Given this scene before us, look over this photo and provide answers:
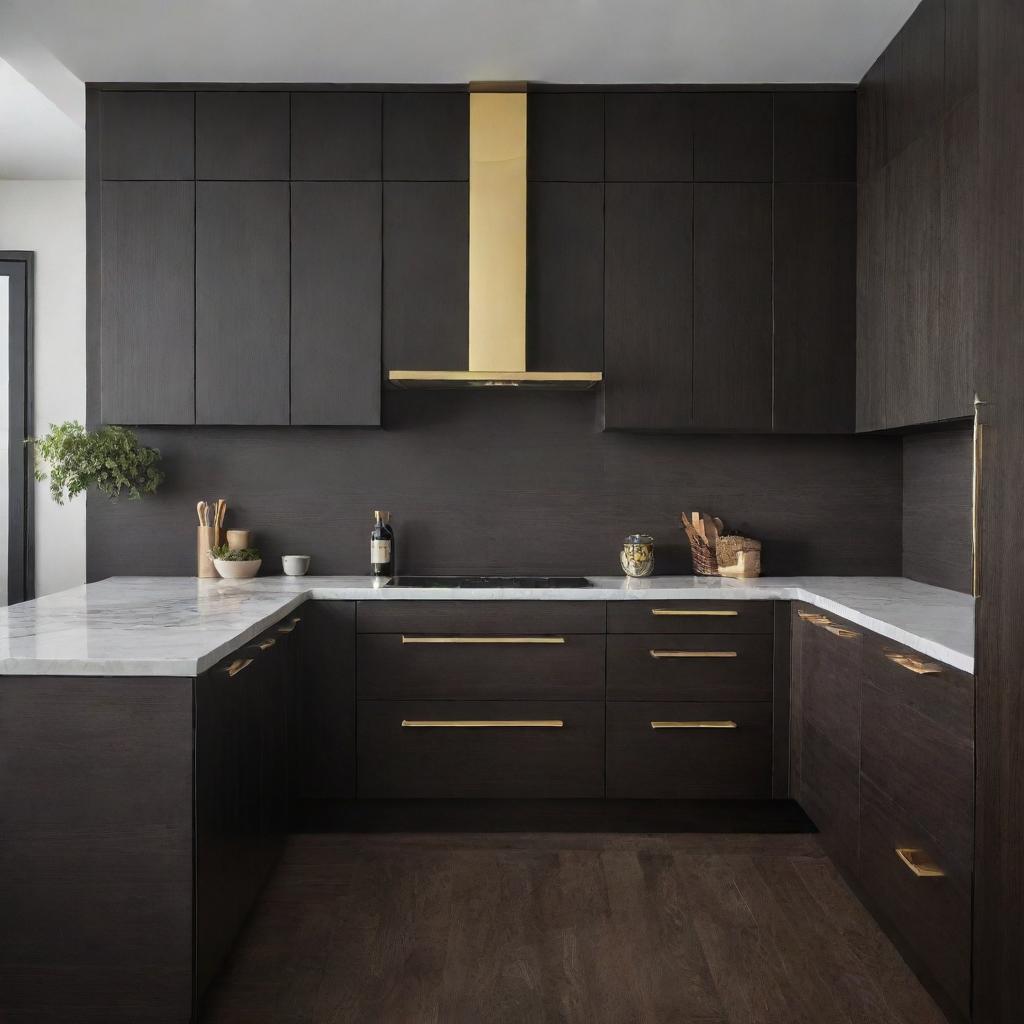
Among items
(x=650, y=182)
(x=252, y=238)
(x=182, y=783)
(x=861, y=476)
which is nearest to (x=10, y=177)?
(x=252, y=238)

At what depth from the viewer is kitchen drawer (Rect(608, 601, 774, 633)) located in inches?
126

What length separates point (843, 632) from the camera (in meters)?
2.73

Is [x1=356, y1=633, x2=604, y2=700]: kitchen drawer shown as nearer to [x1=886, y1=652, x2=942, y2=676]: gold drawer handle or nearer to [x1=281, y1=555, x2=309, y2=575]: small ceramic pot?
[x1=281, y1=555, x2=309, y2=575]: small ceramic pot

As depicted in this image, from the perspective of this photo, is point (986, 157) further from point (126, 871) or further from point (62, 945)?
point (62, 945)

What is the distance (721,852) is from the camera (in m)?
3.05

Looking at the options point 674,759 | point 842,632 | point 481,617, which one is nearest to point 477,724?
point 481,617

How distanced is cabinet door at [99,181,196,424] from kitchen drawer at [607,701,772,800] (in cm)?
204

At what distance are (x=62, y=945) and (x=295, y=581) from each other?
1.72m

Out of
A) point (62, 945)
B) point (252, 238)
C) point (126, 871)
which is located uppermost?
point (252, 238)

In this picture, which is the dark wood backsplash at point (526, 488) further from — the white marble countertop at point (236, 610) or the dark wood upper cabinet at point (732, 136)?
the dark wood upper cabinet at point (732, 136)

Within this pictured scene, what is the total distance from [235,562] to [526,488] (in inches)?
46.5

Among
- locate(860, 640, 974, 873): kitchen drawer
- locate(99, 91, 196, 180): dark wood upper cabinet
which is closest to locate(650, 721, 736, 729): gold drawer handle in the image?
locate(860, 640, 974, 873): kitchen drawer

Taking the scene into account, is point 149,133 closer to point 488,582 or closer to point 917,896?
point 488,582

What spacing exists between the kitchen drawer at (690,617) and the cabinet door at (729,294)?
74 cm
